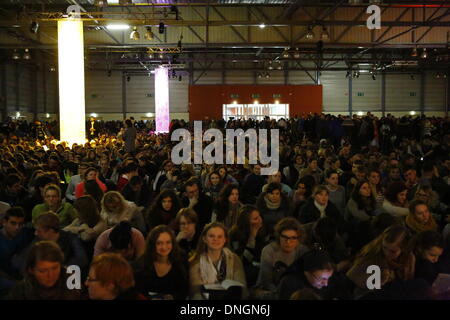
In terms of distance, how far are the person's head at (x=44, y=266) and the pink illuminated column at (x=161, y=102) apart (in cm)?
2640

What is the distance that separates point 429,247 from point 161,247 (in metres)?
2.04

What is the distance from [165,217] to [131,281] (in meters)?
2.34

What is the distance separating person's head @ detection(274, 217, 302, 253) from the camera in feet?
13.2

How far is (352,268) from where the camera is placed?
12.4 feet

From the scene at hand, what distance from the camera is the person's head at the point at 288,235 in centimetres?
401

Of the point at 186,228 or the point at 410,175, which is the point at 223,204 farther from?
the point at 410,175

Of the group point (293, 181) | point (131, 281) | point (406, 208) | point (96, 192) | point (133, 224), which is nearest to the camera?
point (131, 281)

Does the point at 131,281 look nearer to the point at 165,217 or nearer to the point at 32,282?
the point at 32,282

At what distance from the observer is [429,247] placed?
385 centimetres

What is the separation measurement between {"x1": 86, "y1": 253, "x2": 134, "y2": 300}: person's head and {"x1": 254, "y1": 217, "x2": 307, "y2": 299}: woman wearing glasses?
126 centimetres

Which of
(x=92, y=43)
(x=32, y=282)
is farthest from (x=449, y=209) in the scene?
(x=92, y=43)

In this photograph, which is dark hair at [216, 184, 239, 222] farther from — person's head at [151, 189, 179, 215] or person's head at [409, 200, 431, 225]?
person's head at [409, 200, 431, 225]

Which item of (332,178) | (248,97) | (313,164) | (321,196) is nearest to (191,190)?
(321,196)

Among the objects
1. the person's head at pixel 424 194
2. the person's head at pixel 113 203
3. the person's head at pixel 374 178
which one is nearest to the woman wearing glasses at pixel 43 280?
the person's head at pixel 113 203
